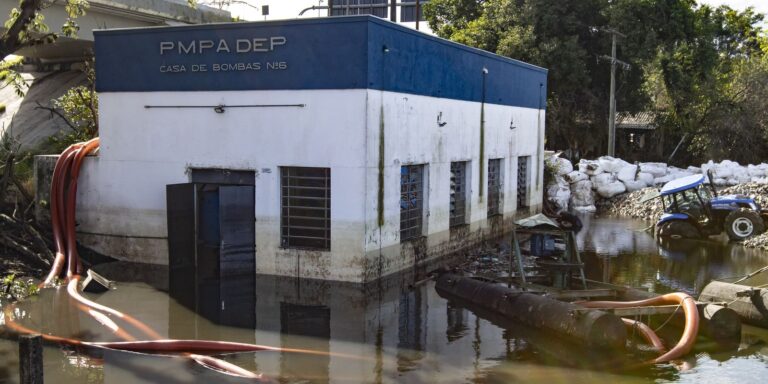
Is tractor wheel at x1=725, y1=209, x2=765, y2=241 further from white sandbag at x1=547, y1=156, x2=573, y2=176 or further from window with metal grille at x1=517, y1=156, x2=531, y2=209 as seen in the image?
white sandbag at x1=547, y1=156, x2=573, y2=176

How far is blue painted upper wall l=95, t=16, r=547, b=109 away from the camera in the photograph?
15.1 meters

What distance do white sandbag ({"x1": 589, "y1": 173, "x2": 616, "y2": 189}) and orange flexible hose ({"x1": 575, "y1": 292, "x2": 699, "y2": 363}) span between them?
1993 cm

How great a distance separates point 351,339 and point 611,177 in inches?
890

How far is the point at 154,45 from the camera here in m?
16.6

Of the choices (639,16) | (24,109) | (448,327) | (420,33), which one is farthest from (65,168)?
(639,16)

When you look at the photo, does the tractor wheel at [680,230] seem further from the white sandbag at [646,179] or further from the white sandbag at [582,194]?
the white sandbag at [646,179]

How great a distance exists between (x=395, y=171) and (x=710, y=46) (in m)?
29.4

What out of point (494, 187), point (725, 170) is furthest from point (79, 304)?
point (725, 170)

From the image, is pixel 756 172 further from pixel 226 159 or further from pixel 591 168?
pixel 226 159

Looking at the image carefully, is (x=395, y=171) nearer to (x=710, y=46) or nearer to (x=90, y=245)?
(x=90, y=245)

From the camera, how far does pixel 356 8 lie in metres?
33.3

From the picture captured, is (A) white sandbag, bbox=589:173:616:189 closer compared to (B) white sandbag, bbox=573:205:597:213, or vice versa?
(B) white sandbag, bbox=573:205:597:213

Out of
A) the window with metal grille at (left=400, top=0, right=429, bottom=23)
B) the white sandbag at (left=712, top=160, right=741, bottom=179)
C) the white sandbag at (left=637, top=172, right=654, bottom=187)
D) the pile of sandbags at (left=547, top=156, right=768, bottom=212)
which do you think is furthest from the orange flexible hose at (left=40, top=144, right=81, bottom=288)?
the white sandbag at (left=712, top=160, right=741, bottom=179)

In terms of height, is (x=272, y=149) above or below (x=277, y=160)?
above
